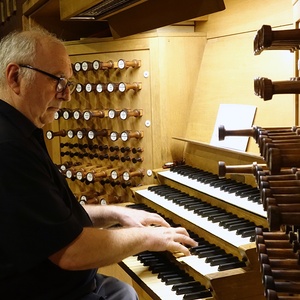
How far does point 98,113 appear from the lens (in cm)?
356

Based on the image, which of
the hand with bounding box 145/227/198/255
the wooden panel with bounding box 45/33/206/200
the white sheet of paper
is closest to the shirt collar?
the hand with bounding box 145/227/198/255

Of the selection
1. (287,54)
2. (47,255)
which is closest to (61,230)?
(47,255)

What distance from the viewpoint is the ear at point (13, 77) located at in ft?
5.53

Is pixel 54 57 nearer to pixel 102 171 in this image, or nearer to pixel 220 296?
pixel 220 296

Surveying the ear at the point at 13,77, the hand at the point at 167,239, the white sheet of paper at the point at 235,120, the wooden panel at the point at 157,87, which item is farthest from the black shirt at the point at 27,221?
the wooden panel at the point at 157,87

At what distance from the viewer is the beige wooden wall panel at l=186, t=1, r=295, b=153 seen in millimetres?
2502

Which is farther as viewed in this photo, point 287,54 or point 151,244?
point 287,54

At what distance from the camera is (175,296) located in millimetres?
1892

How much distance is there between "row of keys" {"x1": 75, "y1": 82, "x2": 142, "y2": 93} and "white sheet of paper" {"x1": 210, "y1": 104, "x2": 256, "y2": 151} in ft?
2.48

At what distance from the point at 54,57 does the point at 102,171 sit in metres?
1.89

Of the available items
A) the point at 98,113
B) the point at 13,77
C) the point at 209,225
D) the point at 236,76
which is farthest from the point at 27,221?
the point at 98,113

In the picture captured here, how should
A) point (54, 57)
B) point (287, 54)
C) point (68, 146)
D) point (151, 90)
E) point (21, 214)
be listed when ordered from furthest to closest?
1. point (68, 146)
2. point (151, 90)
3. point (287, 54)
4. point (54, 57)
5. point (21, 214)

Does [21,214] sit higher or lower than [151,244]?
higher

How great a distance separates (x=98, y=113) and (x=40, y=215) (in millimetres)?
2173
